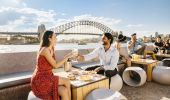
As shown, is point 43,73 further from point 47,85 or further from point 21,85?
point 21,85

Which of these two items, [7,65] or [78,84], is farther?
[7,65]

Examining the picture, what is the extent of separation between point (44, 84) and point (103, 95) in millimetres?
793

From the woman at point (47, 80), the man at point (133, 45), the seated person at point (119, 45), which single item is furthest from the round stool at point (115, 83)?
the man at point (133, 45)

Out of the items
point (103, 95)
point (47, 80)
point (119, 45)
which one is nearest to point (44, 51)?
point (47, 80)

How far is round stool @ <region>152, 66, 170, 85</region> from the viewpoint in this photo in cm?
452

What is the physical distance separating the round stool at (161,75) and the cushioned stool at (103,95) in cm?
250

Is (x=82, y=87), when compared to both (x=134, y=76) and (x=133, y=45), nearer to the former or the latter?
(x=134, y=76)

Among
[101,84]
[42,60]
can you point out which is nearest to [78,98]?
[101,84]

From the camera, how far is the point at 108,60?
12.3ft

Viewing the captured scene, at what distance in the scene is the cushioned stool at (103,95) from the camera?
2412mm

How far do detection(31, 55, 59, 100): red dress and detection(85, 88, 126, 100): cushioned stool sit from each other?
0.47 metres

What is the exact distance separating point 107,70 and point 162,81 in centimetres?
181

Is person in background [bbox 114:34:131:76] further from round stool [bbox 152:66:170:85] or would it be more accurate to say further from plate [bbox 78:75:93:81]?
plate [bbox 78:75:93:81]

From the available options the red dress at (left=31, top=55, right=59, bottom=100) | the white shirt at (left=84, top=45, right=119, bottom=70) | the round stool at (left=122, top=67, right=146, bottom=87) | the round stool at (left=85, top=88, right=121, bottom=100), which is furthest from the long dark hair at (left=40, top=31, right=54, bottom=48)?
the round stool at (left=122, top=67, right=146, bottom=87)
